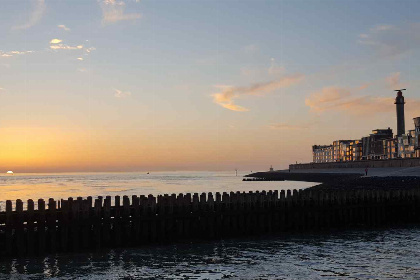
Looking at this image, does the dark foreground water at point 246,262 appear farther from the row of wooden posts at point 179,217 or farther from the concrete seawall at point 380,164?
the concrete seawall at point 380,164

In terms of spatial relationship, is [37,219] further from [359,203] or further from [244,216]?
[359,203]

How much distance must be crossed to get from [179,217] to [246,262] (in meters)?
6.17

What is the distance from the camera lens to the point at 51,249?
71.5 ft

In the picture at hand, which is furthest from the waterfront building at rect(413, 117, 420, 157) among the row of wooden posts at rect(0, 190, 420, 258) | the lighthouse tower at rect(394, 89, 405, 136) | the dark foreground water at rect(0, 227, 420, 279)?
the dark foreground water at rect(0, 227, 420, 279)

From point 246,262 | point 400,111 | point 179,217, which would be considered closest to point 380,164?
point 400,111

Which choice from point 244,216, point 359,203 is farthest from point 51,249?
point 359,203

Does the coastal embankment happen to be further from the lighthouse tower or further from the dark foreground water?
the lighthouse tower

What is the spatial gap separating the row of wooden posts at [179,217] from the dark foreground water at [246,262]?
1005 mm

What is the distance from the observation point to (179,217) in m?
25.2

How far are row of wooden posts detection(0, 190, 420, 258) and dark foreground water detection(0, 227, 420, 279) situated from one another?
100cm

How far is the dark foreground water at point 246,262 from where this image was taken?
17.8m

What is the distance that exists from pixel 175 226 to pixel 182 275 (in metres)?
7.48

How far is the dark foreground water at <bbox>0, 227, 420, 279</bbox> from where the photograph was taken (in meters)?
17.8

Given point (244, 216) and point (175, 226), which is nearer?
point (175, 226)
